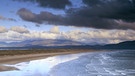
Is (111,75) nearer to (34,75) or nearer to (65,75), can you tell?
(65,75)

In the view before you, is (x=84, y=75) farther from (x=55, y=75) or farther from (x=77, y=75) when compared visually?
(x=55, y=75)

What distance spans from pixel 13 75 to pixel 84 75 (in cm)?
818

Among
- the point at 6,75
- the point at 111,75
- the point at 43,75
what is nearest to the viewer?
the point at 6,75

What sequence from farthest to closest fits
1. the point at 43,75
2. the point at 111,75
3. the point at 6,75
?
the point at 111,75 < the point at 43,75 < the point at 6,75

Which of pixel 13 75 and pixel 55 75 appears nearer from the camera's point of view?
pixel 13 75

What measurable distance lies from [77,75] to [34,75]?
506 centimetres

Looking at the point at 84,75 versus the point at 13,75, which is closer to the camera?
the point at 13,75

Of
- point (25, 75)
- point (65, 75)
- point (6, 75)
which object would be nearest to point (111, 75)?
point (65, 75)

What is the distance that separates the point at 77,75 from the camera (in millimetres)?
31516

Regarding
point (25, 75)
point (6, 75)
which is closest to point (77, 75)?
point (25, 75)

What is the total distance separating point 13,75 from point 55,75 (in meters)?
4.69

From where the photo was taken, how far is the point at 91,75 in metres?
32.1

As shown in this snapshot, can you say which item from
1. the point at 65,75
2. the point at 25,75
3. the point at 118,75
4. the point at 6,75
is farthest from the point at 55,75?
the point at 118,75

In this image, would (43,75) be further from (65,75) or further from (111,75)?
(111,75)
